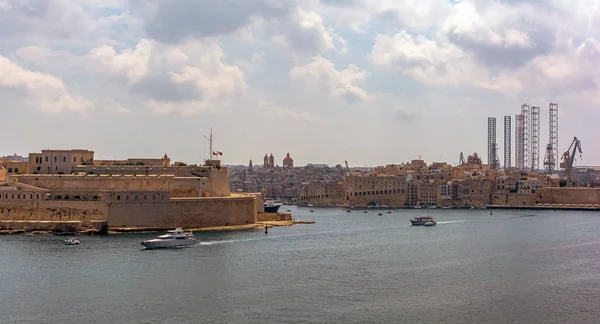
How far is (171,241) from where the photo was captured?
116 ft

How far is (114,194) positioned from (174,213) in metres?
3.34

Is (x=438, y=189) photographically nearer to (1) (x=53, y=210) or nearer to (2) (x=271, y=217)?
(2) (x=271, y=217)

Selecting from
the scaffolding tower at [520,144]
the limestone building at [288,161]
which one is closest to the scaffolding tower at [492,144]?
the scaffolding tower at [520,144]

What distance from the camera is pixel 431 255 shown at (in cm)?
3472

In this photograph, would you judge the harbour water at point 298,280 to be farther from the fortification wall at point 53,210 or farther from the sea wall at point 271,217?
the sea wall at point 271,217

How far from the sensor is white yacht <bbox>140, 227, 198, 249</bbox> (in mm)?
34938

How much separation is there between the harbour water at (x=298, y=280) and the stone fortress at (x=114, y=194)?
249cm

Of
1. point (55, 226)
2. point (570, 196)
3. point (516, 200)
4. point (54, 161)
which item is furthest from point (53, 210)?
point (570, 196)

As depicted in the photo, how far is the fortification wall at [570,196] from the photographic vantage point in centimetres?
8444

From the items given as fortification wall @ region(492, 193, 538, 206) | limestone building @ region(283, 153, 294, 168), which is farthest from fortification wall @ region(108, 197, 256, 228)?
limestone building @ region(283, 153, 294, 168)

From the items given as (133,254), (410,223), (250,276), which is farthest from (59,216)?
(410,223)

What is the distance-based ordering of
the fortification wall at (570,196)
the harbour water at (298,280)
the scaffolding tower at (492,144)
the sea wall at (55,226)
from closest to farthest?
1. the harbour water at (298,280)
2. the sea wall at (55,226)
3. the fortification wall at (570,196)
4. the scaffolding tower at (492,144)

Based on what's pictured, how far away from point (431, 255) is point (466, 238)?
30.5ft

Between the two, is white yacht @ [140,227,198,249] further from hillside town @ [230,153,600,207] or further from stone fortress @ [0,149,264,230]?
hillside town @ [230,153,600,207]
